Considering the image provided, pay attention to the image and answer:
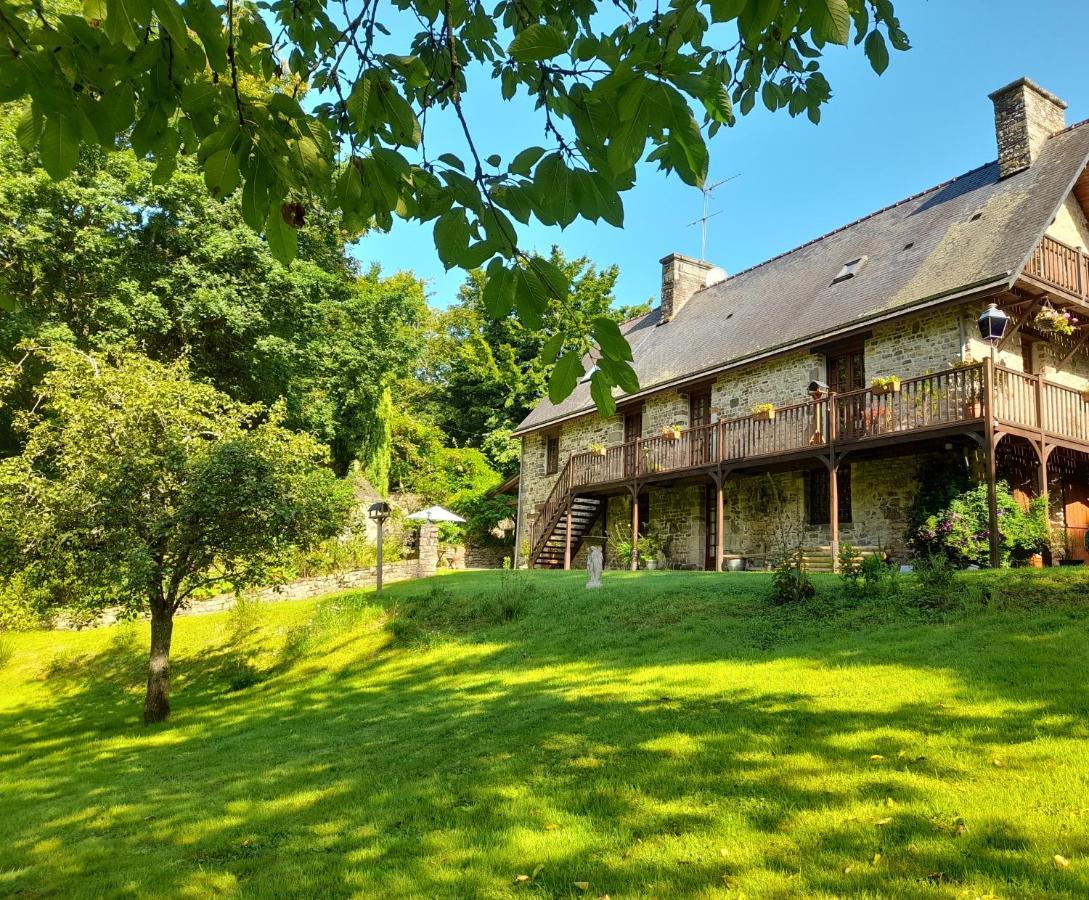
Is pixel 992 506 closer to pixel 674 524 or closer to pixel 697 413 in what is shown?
pixel 697 413

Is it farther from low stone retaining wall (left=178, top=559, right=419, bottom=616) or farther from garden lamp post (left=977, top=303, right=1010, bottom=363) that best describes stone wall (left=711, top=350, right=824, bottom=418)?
low stone retaining wall (left=178, top=559, right=419, bottom=616)

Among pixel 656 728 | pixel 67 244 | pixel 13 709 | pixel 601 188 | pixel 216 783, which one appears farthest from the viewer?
pixel 67 244

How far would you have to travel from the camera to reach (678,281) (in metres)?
24.4

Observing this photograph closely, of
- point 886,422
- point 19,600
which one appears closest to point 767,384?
point 886,422

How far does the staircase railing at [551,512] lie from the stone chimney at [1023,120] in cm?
1263

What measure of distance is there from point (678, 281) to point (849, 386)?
9847 mm

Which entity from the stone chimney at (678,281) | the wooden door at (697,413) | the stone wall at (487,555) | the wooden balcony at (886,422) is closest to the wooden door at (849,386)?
the wooden balcony at (886,422)

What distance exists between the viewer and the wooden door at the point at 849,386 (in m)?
14.1

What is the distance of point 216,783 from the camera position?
6.32 metres

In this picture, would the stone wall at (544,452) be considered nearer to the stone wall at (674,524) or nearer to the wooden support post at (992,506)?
the stone wall at (674,524)

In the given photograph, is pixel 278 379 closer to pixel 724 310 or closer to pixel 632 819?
pixel 724 310

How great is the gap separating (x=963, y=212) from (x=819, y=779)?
14.9 metres

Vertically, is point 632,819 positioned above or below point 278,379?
below

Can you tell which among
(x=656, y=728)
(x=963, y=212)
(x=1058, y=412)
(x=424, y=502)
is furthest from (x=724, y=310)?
(x=656, y=728)
